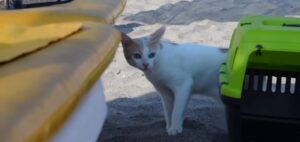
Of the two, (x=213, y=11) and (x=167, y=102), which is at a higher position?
(x=167, y=102)

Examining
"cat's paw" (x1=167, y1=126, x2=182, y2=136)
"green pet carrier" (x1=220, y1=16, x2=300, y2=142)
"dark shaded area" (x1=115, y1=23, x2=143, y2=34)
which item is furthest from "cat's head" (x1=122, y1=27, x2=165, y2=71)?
"dark shaded area" (x1=115, y1=23, x2=143, y2=34)

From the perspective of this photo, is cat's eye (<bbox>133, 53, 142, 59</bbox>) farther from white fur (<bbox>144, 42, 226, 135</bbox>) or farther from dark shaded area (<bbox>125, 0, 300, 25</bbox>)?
dark shaded area (<bbox>125, 0, 300, 25</bbox>)

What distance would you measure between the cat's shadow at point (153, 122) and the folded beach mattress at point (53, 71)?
0.49 meters

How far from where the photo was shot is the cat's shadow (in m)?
2.21

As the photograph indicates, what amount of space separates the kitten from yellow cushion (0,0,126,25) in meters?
0.21

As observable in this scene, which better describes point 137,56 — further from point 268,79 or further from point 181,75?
point 268,79

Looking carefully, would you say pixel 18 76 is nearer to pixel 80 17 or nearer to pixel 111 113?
pixel 80 17

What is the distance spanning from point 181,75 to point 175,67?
4cm

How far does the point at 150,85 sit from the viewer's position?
2963mm

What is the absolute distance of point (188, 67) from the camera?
7.63ft

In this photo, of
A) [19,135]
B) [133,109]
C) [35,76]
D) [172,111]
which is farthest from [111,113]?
[19,135]

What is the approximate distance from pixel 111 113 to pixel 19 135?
1692mm

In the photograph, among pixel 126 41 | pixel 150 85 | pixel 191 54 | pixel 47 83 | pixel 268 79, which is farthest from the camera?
pixel 150 85

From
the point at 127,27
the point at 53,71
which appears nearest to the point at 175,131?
the point at 53,71
